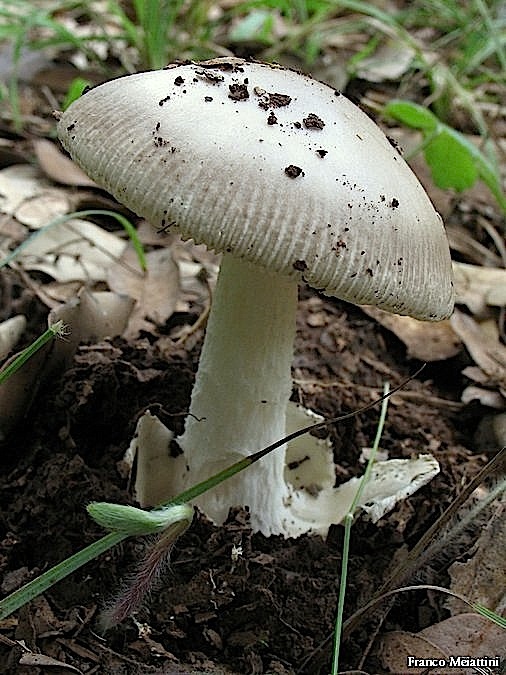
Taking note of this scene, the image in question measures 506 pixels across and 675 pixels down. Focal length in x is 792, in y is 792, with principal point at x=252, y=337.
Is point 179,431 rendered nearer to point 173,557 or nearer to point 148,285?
point 173,557

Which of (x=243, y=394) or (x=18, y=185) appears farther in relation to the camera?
(x=18, y=185)

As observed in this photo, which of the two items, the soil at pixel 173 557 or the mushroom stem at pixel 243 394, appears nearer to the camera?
the soil at pixel 173 557

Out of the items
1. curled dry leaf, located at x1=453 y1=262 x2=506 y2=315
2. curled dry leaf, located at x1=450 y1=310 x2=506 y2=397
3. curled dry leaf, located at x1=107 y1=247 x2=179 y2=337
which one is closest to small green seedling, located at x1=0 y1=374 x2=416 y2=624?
curled dry leaf, located at x1=107 y1=247 x2=179 y2=337

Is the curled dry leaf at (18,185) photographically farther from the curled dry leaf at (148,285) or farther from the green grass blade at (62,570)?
the green grass blade at (62,570)

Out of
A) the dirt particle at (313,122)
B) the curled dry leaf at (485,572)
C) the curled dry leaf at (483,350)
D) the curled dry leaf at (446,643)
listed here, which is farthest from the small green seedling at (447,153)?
the curled dry leaf at (446,643)

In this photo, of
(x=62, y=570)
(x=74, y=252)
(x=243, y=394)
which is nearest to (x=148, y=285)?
(x=74, y=252)
